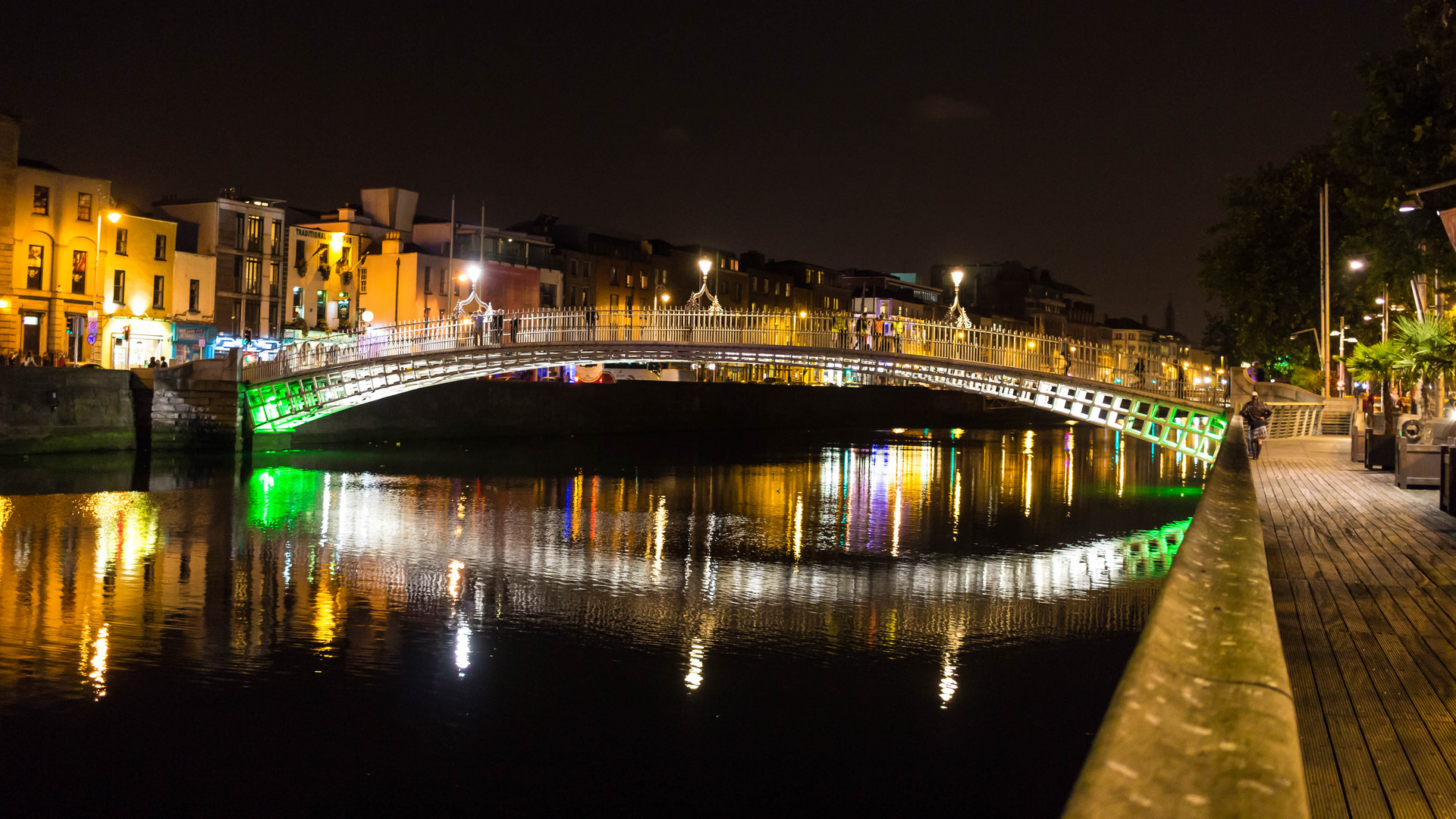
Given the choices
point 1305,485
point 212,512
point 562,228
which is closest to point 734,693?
point 1305,485

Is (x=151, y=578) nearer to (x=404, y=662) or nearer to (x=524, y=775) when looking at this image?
(x=404, y=662)

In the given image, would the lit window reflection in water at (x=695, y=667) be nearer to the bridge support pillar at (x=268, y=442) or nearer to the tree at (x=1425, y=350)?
the tree at (x=1425, y=350)

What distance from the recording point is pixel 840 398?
6256cm

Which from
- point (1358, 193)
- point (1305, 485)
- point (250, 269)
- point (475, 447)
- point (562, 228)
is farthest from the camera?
point (562, 228)

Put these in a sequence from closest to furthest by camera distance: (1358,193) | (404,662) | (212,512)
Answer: (404,662) < (212,512) < (1358,193)

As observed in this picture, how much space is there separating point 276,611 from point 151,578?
2863mm

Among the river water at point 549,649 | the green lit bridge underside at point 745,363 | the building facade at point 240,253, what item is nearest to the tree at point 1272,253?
the green lit bridge underside at point 745,363

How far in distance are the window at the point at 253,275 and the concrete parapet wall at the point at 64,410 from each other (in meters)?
16.5

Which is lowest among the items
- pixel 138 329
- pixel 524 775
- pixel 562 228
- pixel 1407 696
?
pixel 524 775

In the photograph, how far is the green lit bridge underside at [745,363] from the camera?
1163 inches

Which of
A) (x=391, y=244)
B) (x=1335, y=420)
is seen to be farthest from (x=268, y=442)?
(x=1335, y=420)

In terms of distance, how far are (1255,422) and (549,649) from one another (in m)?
13.8

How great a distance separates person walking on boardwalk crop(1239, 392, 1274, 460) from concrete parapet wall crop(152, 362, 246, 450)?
2655 cm

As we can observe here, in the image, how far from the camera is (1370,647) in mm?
5883
